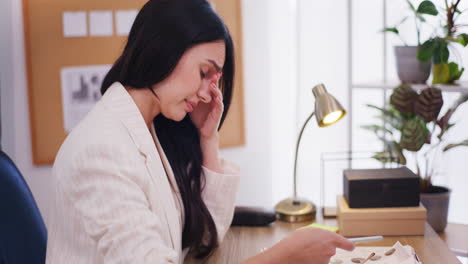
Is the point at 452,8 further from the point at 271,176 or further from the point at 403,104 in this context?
the point at 271,176

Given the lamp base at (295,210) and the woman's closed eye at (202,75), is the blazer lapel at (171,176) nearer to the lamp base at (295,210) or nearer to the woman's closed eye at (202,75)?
the woman's closed eye at (202,75)

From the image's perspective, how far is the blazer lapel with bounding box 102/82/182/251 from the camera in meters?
1.26

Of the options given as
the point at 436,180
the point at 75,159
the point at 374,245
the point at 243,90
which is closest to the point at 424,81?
the point at 436,180

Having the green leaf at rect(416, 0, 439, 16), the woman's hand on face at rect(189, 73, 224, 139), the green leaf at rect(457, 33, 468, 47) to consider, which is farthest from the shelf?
the woman's hand on face at rect(189, 73, 224, 139)

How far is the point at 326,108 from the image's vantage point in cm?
162

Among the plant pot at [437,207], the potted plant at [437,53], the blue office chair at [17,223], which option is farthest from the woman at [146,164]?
the potted plant at [437,53]

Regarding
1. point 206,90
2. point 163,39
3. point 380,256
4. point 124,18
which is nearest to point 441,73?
point 380,256

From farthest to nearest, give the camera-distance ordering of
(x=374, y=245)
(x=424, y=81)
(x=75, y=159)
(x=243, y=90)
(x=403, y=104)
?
(x=243, y=90), (x=424, y=81), (x=403, y=104), (x=374, y=245), (x=75, y=159)

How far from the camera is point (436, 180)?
8.09 ft

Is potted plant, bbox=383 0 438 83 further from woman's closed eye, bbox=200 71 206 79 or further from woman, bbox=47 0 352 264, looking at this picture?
woman's closed eye, bbox=200 71 206 79

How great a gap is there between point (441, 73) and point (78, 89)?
1.66 meters

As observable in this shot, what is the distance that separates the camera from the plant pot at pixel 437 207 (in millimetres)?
1875

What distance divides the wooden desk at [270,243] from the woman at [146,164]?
0.05 m

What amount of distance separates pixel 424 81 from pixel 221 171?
0.89m
